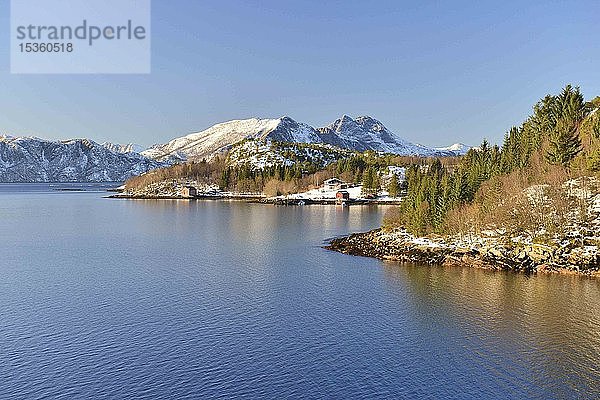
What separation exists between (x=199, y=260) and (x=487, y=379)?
1224 inches

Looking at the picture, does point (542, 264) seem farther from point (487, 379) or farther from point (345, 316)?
point (487, 379)

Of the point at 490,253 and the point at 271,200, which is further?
the point at 271,200

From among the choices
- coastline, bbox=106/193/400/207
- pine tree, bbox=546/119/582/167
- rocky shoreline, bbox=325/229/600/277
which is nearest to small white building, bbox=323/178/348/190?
coastline, bbox=106/193/400/207

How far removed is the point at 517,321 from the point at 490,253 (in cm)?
1670

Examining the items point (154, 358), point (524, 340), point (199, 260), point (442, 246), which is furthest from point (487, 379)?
point (199, 260)

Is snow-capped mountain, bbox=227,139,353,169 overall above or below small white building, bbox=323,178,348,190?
Answer: above

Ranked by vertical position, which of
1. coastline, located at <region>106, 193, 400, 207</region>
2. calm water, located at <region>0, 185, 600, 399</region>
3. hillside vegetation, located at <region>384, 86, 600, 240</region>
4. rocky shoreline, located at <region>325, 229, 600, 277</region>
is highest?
hillside vegetation, located at <region>384, 86, 600, 240</region>

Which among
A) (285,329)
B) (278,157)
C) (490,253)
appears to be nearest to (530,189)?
(490,253)

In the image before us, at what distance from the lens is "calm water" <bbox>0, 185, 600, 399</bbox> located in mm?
21234

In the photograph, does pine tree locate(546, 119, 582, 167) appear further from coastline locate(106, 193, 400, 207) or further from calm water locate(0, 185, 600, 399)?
A: coastline locate(106, 193, 400, 207)

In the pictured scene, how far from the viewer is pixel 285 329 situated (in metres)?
27.6

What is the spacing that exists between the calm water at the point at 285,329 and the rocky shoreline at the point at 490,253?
2.12m

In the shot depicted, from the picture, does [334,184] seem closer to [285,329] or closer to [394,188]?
[394,188]

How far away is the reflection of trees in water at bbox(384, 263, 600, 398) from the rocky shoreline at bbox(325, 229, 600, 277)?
175cm
